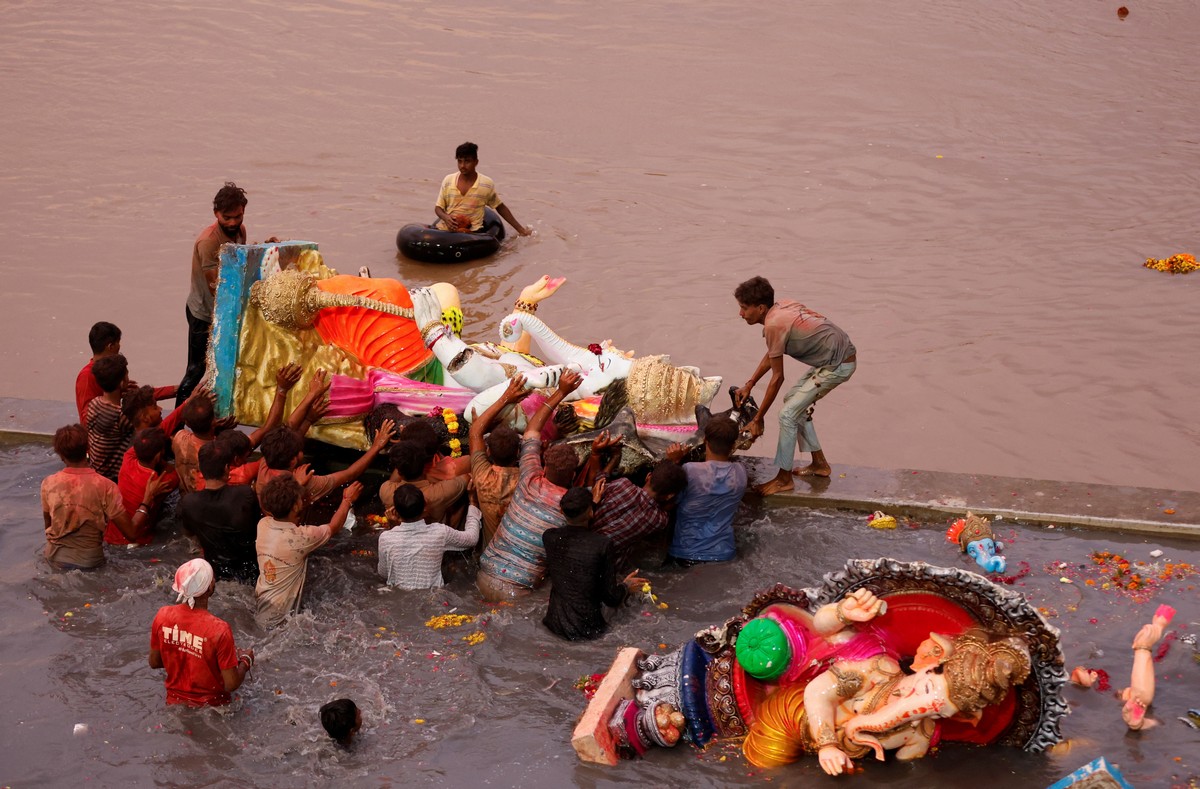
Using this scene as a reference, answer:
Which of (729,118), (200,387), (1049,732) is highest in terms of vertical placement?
(729,118)

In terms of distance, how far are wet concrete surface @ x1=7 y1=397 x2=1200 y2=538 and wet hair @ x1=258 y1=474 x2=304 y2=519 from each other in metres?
2.84

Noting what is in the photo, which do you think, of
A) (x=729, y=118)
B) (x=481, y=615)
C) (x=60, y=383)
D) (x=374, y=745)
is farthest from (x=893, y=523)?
(x=729, y=118)

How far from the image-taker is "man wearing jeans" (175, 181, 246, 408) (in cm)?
752

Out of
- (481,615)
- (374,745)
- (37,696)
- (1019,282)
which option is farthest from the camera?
(1019,282)

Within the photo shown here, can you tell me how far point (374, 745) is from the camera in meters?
5.38

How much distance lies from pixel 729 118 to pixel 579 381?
9.99m

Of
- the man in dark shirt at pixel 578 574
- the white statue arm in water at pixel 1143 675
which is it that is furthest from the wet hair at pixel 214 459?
the white statue arm in water at pixel 1143 675

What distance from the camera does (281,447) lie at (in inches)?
257

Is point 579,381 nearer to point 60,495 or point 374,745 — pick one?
point 374,745

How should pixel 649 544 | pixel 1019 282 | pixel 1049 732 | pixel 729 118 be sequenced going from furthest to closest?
pixel 729 118, pixel 1019 282, pixel 649 544, pixel 1049 732

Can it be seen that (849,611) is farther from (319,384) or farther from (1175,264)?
(1175,264)

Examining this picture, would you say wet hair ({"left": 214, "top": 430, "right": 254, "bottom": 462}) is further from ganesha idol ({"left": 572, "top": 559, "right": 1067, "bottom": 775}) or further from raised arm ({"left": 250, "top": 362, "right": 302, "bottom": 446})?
ganesha idol ({"left": 572, "top": 559, "right": 1067, "bottom": 775})

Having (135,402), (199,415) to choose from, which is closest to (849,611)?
(199,415)

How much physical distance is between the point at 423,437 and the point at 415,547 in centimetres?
63
